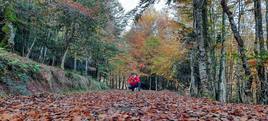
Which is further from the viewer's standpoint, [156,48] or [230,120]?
Answer: [156,48]

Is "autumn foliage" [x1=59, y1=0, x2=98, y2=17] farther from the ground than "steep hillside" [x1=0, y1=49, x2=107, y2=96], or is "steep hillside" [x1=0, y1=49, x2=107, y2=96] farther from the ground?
"autumn foliage" [x1=59, y1=0, x2=98, y2=17]

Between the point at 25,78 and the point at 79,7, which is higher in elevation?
the point at 79,7

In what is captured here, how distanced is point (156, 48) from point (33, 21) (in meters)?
26.4

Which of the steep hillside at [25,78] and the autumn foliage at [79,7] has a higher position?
the autumn foliage at [79,7]

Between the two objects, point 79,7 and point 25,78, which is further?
point 79,7

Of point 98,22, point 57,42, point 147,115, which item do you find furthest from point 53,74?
point 147,115

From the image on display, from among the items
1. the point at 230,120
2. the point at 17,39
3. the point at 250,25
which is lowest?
the point at 230,120

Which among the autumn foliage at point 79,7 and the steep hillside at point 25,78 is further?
the autumn foliage at point 79,7

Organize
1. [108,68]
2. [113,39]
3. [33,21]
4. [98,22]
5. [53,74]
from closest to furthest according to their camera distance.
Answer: [53,74], [33,21], [98,22], [113,39], [108,68]

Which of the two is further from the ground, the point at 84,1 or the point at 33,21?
the point at 84,1

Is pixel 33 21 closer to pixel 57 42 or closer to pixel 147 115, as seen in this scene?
pixel 57 42

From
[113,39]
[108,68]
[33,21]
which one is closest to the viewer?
[33,21]

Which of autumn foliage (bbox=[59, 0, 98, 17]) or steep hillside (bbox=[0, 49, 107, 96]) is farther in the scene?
autumn foliage (bbox=[59, 0, 98, 17])

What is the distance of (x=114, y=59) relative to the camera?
169 feet
